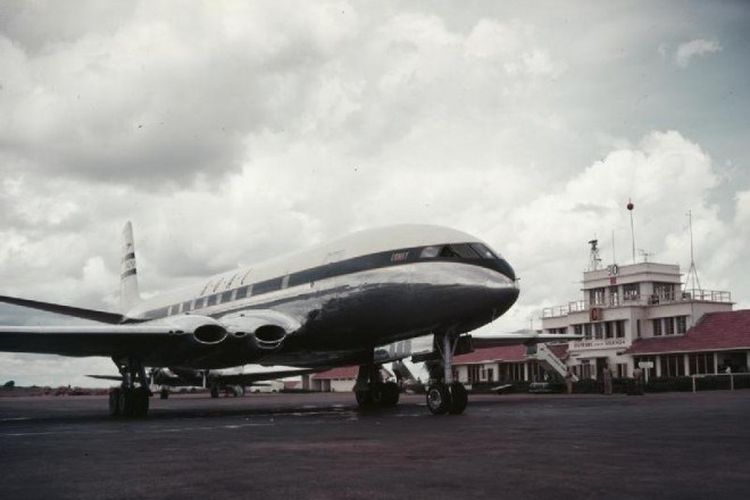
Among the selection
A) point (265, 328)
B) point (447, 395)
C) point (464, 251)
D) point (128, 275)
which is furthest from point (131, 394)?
point (128, 275)

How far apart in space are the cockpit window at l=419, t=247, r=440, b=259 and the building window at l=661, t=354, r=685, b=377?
44.3 m

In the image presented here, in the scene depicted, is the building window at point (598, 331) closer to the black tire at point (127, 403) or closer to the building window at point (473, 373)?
the building window at point (473, 373)

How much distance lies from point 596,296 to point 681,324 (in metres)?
7.89

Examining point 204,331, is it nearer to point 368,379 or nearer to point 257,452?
point 368,379

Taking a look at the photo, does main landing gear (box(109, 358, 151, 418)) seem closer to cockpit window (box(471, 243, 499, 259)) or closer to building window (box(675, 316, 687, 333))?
cockpit window (box(471, 243, 499, 259))

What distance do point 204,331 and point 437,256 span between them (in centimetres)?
580

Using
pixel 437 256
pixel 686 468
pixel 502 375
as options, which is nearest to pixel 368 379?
pixel 437 256

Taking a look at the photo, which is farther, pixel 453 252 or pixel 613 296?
Result: pixel 613 296

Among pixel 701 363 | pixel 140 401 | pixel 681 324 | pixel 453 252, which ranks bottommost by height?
pixel 701 363

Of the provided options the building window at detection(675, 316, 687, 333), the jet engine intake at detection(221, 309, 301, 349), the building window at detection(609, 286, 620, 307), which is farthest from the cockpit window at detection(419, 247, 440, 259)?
the building window at detection(609, 286, 620, 307)

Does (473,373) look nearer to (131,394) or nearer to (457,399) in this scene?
(131,394)

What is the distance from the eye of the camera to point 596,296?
213 feet

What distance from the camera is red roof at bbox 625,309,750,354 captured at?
5184 centimetres

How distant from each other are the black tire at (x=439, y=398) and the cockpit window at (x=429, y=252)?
2.59 meters
